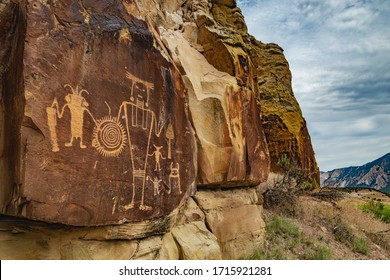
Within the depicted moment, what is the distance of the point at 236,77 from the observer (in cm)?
692

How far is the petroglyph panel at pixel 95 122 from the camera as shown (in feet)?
11.1

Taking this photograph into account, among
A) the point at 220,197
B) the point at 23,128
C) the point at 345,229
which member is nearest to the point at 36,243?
the point at 23,128

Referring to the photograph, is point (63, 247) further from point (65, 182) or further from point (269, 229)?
point (269, 229)

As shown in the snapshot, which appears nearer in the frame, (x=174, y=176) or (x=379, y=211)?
(x=174, y=176)

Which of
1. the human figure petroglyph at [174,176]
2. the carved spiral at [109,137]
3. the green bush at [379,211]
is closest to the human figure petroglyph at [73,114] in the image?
the carved spiral at [109,137]

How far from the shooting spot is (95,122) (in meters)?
3.83

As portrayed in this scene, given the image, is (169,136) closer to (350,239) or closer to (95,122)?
(95,122)

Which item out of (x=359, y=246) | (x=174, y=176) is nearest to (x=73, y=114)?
(x=174, y=176)

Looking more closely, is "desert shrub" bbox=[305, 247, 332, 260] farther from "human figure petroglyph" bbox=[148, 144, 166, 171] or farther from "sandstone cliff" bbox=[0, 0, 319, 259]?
"human figure petroglyph" bbox=[148, 144, 166, 171]

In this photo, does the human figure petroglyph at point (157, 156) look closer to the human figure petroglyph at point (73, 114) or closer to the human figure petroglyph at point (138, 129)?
the human figure petroglyph at point (138, 129)

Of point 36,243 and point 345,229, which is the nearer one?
point 36,243

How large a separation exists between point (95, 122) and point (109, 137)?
10.1 inches

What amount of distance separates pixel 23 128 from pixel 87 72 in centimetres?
99

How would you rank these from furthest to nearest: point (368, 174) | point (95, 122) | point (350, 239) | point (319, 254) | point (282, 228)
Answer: point (368, 174) < point (350, 239) < point (282, 228) < point (319, 254) < point (95, 122)
